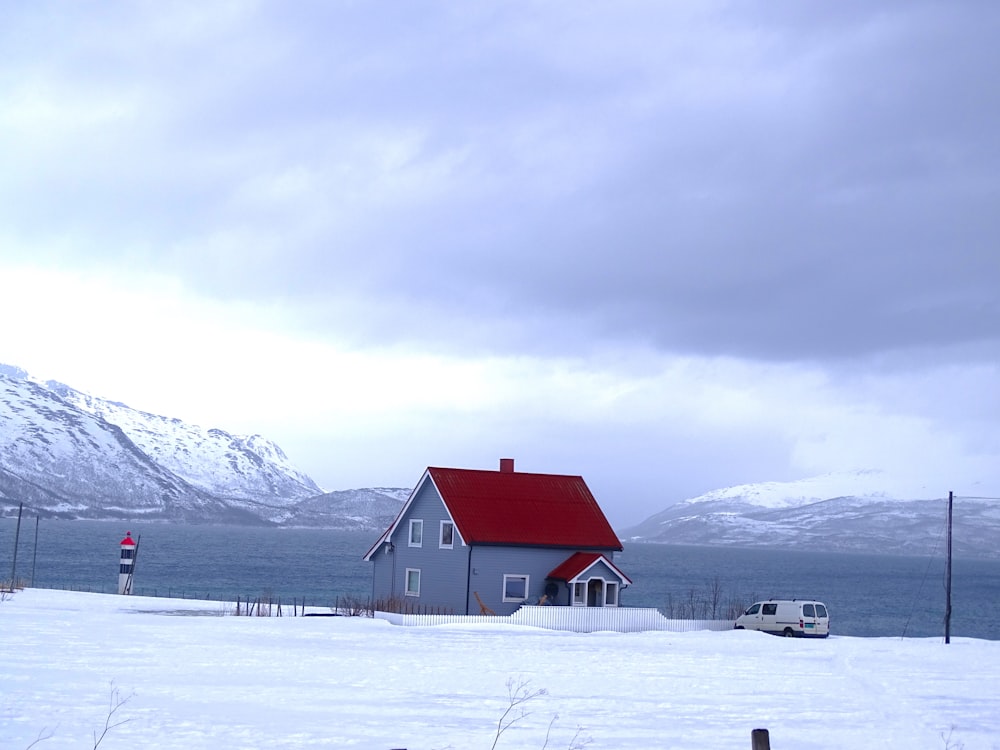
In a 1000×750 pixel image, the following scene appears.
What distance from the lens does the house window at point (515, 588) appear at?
5372 cm

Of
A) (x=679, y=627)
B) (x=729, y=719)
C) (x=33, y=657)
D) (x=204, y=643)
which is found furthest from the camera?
(x=679, y=627)

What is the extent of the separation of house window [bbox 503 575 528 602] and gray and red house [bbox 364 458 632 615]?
4 centimetres

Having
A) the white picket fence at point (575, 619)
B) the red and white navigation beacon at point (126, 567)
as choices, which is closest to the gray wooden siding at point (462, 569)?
the white picket fence at point (575, 619)

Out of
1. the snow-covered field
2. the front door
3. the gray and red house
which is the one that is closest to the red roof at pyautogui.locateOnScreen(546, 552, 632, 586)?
the gray and red house

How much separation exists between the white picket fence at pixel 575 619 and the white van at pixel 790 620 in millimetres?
3639

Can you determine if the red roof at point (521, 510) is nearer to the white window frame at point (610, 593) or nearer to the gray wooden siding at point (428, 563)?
the gray wooden siding at point (428, 563)

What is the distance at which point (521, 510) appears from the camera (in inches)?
2219

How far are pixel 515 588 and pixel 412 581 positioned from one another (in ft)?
17.5

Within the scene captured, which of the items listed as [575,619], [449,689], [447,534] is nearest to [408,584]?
[447,534]

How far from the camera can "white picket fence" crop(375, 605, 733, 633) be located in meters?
47.8

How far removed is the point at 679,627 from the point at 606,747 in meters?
32.0

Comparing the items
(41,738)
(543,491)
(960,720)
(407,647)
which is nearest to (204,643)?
(407,647)

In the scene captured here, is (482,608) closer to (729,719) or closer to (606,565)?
(606,565)

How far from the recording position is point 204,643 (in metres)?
36.0
